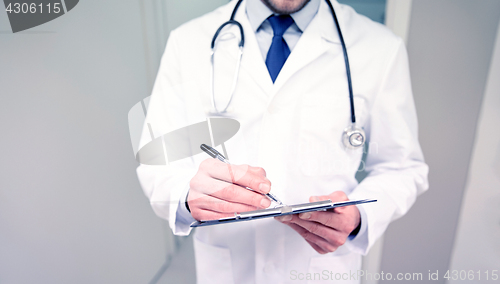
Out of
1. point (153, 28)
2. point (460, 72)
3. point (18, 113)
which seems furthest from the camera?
point (460, 72)

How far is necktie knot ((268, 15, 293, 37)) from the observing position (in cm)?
57

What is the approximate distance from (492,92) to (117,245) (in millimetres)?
1016

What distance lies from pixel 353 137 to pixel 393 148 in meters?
0.17

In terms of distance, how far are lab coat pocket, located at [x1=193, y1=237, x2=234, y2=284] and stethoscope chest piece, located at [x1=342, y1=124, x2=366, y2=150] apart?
390 millimetres

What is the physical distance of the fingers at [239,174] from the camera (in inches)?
16.0

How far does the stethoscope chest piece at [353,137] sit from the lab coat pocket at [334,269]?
0.96ft

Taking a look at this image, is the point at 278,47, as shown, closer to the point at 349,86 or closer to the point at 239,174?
the point at 349,86

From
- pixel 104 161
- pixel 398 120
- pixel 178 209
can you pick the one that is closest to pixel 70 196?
pixel 104 161

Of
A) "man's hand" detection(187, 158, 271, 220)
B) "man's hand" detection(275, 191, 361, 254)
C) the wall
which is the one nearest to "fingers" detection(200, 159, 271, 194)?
"man's hand" detection(187, 158, 271, 220)

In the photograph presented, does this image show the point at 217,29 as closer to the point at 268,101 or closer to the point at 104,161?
the point at 268,101

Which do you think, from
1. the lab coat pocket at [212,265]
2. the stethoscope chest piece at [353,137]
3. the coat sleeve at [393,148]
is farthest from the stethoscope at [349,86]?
the lab coat pocket at [212,265]

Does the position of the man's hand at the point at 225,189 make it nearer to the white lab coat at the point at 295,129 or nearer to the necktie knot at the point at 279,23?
the white lab coat at the point at 295,129

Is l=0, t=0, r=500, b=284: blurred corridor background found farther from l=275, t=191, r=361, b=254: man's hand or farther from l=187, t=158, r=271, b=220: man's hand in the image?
l=275, t=191, r=361, b=254: man's hand

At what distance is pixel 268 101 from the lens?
1.74ft
